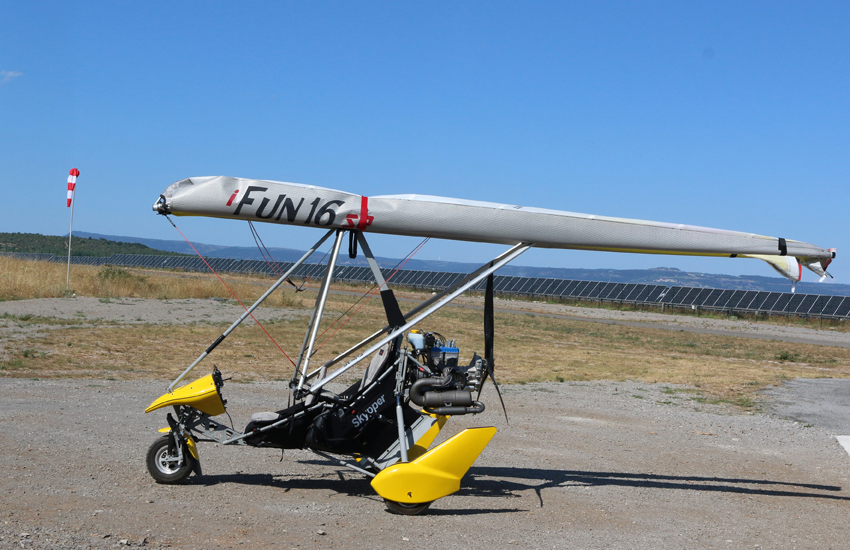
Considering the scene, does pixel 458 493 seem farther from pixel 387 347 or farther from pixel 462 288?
pixel 462 288

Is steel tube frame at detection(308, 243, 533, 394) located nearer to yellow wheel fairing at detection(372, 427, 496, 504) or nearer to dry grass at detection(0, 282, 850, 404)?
yellow wheel fairing at detection(372, 427, 496, 504)

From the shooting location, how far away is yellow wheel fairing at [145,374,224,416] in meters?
7.74

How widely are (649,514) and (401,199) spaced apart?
14.5 ft

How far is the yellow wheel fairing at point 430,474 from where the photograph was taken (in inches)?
285

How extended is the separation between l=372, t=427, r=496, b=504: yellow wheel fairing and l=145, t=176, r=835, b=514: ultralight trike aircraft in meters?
0.02

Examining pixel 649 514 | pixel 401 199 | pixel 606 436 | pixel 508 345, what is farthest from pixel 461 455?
pixel 508 345

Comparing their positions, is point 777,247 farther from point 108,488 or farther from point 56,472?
point 56,472

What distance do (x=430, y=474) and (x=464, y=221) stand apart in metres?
2.81

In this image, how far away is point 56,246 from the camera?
121000 millimetres

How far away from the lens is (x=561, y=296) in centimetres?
6894

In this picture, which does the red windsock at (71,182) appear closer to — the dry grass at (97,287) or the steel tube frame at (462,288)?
the dry grass at (97,287)

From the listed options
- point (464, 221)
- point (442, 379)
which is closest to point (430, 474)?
point (442, 379)

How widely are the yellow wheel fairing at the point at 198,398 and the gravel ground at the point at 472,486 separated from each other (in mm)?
838

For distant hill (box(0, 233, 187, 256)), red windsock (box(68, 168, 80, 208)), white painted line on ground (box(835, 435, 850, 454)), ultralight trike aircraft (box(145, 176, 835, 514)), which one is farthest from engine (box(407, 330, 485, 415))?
distant hill (box(0, 233, 187, 256))
